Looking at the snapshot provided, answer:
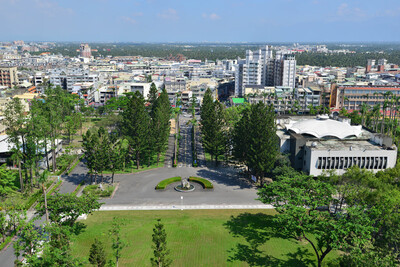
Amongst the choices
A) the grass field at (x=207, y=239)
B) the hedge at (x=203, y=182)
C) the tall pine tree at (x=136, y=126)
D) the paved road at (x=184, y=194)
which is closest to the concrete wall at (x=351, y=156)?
the paved road at (x=184, y=194)

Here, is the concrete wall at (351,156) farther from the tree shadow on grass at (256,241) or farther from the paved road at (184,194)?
the tree shadow on grass at (256,241)

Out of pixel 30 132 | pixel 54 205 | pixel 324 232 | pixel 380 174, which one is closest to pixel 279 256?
pixel 324 232

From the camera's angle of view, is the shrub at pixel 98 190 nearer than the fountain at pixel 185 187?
Yes

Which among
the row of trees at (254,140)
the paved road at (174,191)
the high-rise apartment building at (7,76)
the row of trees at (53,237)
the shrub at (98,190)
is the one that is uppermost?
the high-rise apartment building at (7,76)

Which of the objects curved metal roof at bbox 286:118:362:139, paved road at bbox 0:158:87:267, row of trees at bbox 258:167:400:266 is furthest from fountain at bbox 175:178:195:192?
curved metal roof at bbox 286:118:362:139

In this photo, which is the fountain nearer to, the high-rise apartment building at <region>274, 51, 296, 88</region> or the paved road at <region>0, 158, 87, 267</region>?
the paved road at <region>0, 158, 87, 267</region>

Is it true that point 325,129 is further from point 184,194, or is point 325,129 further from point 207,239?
point 207,239

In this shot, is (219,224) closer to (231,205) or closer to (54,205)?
(231,205)

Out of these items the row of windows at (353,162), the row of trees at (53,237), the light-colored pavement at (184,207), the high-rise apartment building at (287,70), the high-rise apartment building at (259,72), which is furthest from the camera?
the high-rise apartment building at (259,72)
